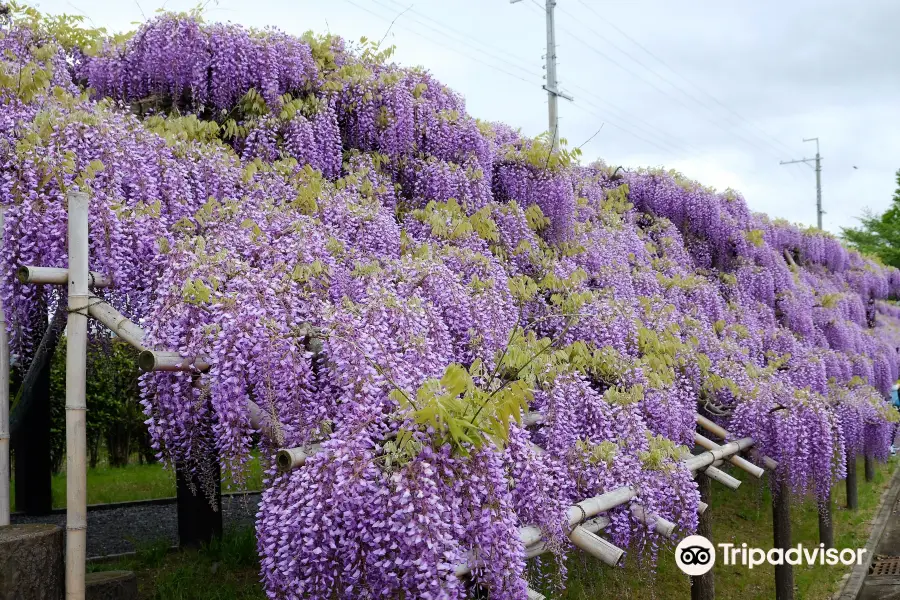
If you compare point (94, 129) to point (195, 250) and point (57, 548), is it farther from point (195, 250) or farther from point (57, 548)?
point (57, 548)

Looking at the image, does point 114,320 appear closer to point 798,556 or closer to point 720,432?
point 720,432

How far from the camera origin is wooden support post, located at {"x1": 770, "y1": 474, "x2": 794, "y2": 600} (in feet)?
23.7

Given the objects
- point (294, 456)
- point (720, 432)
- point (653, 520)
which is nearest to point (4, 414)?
point (294, 456)

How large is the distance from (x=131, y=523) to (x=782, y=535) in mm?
7396

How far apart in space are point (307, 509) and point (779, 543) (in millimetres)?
5843

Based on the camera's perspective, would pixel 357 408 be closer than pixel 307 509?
No

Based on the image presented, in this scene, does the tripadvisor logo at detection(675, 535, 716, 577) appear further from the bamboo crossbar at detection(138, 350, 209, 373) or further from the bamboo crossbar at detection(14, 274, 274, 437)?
the bamboo crossbar at detection(138, 350, 209, 373)

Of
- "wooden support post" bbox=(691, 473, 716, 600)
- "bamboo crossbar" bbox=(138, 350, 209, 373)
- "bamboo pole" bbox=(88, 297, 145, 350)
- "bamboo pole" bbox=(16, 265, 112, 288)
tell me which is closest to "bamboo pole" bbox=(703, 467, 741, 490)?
"wooden support post" bbox=(691, 473, 716, 600)

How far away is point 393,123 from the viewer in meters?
6.09

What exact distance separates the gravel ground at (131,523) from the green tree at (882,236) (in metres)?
22.8

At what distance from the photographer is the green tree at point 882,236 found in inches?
1019

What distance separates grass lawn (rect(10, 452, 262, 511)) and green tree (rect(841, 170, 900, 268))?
880 inches

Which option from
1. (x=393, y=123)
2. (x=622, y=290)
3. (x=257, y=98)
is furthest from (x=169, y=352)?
(x=622, y=290)

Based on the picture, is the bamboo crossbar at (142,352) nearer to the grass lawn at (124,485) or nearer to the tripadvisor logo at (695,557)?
the tripadvisor logo at (695,557)
